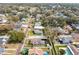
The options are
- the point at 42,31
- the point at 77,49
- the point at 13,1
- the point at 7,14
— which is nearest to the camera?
the point at 77,49

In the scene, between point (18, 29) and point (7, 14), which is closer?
point (18, 29)

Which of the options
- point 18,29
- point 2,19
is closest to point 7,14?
point 2,19

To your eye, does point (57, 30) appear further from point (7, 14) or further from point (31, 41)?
point (7, 14)

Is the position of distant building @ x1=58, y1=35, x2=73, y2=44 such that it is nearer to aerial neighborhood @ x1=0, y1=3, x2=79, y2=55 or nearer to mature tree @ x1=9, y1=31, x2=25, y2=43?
aerial neighborhood @ x1=0, y1=3, x2=79, y2=55

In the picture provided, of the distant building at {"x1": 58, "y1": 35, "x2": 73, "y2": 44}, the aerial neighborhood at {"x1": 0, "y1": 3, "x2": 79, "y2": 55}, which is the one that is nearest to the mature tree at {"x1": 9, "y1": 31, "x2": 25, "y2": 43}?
the aerial neighborhood at {"x1": 0, "y1": 3, "x2": 79, "y2": 55}

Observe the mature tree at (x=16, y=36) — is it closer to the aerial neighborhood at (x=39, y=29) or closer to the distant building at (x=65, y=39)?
the aerial neighborhood at (x=39, y=29)

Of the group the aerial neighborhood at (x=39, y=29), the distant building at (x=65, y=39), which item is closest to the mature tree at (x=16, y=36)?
the aerial neighborhood at (x=39, y=29)

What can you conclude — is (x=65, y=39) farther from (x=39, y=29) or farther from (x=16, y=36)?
(x=16, y=36)

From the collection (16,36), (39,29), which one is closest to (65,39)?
(39,29)
